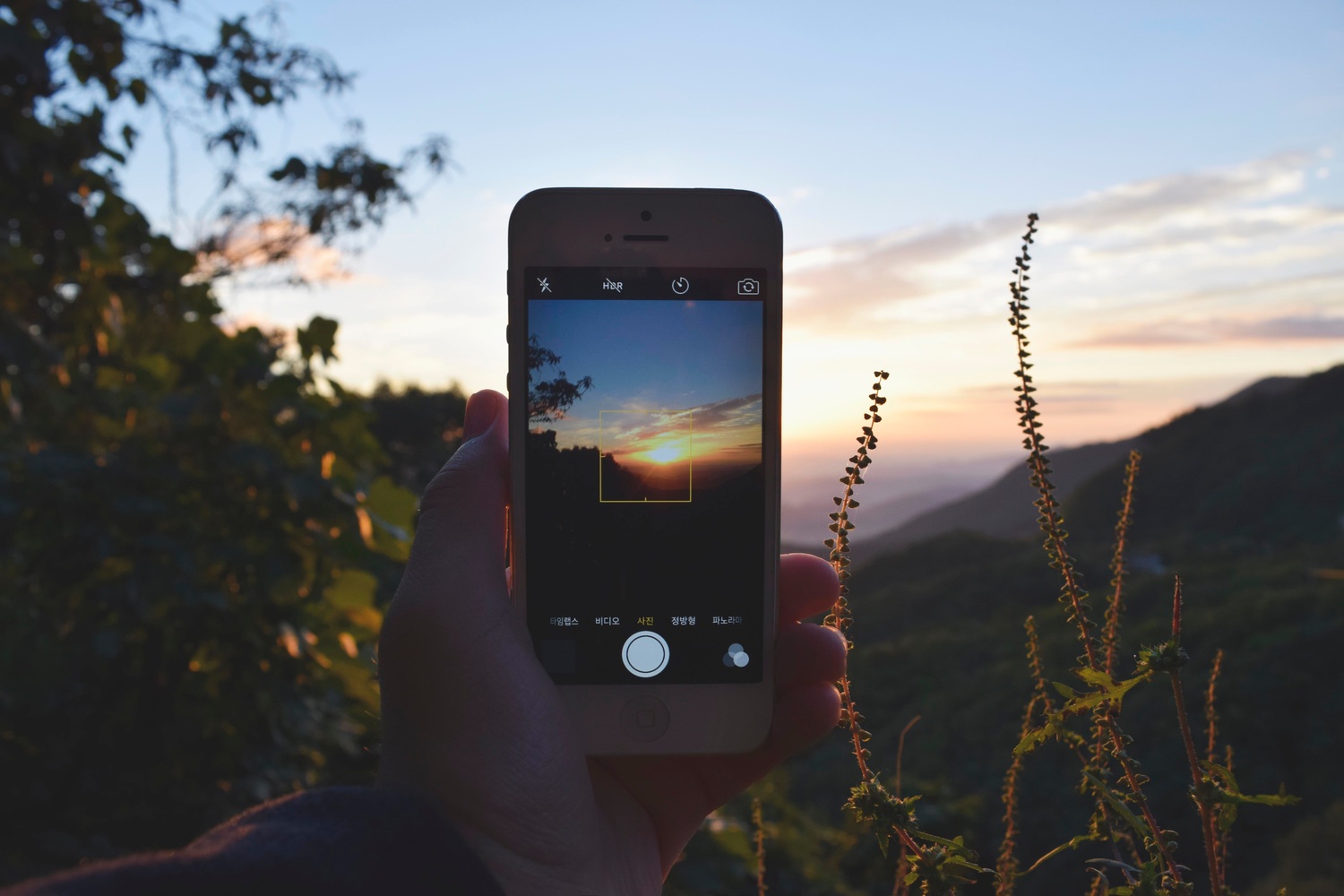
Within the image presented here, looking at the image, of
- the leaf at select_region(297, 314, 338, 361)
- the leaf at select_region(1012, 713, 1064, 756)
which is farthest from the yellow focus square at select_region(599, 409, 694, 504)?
the leaf at select_region(297, 314, 338, 361)

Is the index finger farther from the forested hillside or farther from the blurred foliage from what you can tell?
the blurred foliage

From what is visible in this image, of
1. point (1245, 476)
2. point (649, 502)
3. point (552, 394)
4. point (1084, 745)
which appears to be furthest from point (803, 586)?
point (1245, 476)

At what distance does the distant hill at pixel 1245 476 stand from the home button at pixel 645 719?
0.63 meters

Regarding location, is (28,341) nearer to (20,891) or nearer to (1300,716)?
(20,891)

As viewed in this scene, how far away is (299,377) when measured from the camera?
3236 millimetres

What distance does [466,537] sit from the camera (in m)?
1.48

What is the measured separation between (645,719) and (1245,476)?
5.66 ft

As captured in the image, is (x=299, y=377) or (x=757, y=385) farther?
(x=299, y=377)

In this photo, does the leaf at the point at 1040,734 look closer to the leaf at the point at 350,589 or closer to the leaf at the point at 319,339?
the leaf at the point at 350,589

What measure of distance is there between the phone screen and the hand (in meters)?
0.08

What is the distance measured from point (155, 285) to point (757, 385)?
2934 mm

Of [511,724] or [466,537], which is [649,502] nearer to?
[466,537]

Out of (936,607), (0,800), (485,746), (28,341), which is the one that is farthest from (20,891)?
(936,607)

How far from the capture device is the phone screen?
1.61 metres
